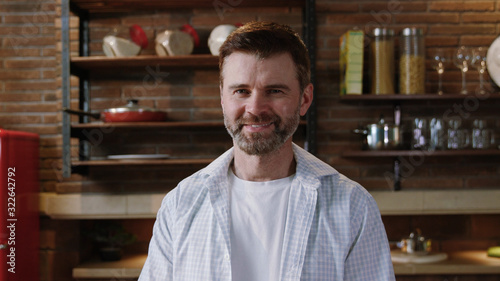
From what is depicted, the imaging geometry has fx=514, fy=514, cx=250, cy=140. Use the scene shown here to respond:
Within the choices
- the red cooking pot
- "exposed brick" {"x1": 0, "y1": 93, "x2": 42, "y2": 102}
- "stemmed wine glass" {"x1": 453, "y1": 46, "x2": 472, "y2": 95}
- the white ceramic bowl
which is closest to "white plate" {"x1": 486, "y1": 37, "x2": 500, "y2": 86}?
"stemmed wine glass" {"x1": 453, "y1": 46, "x2": 472, "y2": 95}

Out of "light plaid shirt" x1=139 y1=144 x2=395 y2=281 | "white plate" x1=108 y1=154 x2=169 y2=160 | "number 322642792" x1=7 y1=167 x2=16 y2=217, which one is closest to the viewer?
"light plaid shirt" x1=139 y1=144 x2=395 y2=281

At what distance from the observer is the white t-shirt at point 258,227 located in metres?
1.40

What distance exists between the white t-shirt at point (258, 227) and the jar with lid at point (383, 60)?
169 cm

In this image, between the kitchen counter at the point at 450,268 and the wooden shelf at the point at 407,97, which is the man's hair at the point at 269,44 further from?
Answer: the kitchen counter at the point at 450,268

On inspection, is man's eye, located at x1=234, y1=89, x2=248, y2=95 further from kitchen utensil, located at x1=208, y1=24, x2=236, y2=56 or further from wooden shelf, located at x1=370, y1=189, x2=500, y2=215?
wooden shelf, located at x1=370, y1=189, x2=500, y2=215

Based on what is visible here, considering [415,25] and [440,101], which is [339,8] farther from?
[440,101]

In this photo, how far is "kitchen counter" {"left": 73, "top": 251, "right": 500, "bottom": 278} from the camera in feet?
9.51

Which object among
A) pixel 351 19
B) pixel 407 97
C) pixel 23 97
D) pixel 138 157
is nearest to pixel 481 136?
pixel 407 97

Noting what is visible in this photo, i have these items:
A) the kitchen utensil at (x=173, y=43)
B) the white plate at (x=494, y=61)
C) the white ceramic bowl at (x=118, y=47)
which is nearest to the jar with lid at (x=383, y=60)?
the white plate at (x=494, y=61)

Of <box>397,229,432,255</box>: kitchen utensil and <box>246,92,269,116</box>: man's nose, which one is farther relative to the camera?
<box>397,229,432,255</box>: kitchen utensil

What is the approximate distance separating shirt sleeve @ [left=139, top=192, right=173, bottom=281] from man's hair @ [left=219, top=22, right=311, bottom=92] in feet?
1.58

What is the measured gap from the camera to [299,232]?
1373 millimetres

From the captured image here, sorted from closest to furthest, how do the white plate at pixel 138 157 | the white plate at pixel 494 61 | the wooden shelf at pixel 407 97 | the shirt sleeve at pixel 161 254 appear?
the shirt sleeve at pixel 161 254 < the white plate at pixel 138 157 < the wooden shelf at pixel 407 97 < the white plate at pixel 494 61

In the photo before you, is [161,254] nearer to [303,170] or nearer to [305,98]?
[303,170]
